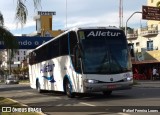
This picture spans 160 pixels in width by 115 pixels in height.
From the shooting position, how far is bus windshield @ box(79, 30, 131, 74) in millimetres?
19953

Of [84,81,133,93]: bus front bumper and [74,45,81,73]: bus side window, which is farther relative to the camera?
[74,45,81,73]: bus side window

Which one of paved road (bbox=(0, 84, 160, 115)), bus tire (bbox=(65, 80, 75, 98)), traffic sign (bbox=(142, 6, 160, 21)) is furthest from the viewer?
traffic sign (bbox=(142, 6, 160, 21))

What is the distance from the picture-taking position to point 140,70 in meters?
65.4

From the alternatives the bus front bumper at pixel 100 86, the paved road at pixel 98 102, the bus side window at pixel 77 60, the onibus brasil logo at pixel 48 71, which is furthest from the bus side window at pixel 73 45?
the onibus brasil logo at pixel 48 71

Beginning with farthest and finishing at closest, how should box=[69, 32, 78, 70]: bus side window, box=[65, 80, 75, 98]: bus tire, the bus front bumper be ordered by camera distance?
box=[65, 80, 75, 98]: bus tire < box=[69, 32, 78, 70]: bus side window < the bus front bumper

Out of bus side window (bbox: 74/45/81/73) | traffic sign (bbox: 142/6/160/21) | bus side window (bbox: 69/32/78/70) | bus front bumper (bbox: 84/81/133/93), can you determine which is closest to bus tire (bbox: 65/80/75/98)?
bus side window (bbox: 69/32/78/70)

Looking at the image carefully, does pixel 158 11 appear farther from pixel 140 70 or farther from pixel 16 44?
pixel 16 44

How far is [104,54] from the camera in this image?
20.1m

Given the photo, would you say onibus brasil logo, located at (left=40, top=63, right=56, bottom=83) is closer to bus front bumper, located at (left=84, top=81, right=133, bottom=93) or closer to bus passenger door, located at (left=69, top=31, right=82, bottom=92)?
bus passenger door, located at (left=69, top=31, right=82, bottom=92)

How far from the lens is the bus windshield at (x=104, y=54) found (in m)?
20.0

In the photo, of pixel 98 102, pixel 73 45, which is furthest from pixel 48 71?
pixel 98 102

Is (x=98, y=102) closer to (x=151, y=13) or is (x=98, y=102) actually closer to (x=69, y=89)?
(x=69, y=89)

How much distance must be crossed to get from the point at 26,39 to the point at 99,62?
78.6 feet

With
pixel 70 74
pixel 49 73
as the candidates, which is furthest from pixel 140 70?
pixel 70 74
